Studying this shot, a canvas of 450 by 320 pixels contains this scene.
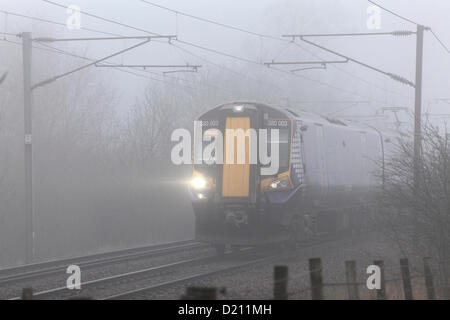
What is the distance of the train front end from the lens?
16875mm

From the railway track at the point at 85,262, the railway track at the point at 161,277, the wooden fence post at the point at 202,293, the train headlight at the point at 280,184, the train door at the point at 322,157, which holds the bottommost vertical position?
the railway track at the point at 85,262

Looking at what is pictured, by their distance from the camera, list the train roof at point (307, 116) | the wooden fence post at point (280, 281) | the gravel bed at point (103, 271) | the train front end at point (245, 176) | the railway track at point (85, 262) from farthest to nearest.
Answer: the train roof at point (307, 116)
the train front end at point (245, 176)
the railway track at point (85, 262)
the gravel bed at point (103, 271)
the wooden fence post at point (280, 281)

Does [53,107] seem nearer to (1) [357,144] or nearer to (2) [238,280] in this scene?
(1) [357,144]

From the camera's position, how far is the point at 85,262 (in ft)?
58.7

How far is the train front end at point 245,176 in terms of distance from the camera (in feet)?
55.4

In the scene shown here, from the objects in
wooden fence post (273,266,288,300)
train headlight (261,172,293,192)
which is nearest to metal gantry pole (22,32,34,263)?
train headlight (261,172,293,192)

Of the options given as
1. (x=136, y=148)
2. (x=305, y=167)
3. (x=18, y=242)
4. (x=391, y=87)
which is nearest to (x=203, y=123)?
(x=305, y=167)

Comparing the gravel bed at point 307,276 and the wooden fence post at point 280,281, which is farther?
the gravel bed at point 307,276

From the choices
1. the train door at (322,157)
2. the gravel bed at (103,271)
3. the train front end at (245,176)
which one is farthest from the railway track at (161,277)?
the train door at (322,157)

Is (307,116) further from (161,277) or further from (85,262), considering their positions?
(85,262)

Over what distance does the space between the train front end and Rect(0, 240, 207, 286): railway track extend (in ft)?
8.34

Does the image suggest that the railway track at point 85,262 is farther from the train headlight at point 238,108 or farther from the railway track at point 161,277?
the train headlight at point 238,108

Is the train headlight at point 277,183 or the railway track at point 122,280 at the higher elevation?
the train headlight at point 277,183

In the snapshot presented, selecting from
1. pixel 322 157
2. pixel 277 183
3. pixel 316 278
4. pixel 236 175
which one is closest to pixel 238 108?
pixel 236 175
